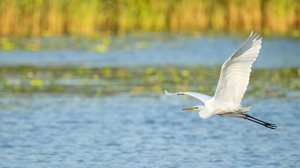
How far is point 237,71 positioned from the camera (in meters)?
8.80

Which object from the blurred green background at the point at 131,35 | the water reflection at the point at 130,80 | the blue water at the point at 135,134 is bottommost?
the blue water at the point at 135,134

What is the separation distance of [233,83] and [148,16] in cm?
2241

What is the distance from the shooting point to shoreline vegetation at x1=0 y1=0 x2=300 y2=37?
29109 millimetres

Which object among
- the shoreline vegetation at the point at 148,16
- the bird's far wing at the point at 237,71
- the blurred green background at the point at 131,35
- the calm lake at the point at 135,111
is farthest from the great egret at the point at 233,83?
the shoreline vegetation at the point at 148,16

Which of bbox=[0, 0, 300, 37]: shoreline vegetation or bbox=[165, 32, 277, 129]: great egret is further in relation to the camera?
bbox=[0, 0, 300, 37]: shoreline vegetation

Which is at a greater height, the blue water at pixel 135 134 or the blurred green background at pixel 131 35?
the blurred green background at pixel 131 35

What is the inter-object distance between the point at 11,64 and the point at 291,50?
967 centimetres

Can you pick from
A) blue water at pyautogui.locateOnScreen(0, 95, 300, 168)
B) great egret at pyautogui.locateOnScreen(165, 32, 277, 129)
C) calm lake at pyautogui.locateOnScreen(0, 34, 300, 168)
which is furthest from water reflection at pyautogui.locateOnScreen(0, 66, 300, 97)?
great egret at pyautogui.locateOnScreen(165, 32, 277, 129)

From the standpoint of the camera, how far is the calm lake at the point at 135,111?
10500 mm

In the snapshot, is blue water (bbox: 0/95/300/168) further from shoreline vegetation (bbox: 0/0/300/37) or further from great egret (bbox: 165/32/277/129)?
shoreline vegetation (bbox: 0/0/300/37)

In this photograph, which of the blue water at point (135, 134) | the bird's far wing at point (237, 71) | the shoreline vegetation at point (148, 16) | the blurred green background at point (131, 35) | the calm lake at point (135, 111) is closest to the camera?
the bird's far wing at point (237, 71)

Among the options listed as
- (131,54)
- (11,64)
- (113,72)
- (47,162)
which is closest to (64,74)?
(113,72)

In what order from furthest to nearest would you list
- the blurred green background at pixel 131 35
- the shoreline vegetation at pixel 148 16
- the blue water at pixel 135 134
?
the shoreline vegetation at pixel 148 16 → the blurred green background at pixel 131 35 → the blue water at pixel 135 134

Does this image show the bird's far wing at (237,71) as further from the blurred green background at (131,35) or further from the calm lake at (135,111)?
the blurred green background at (131,35)
